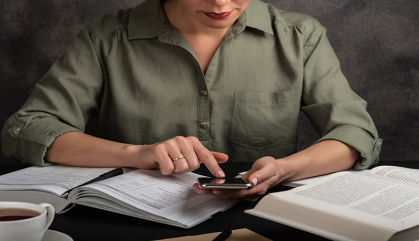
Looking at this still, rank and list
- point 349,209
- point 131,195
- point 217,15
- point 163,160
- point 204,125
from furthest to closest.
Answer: point 204,125 < point 217,15 < point 163,160 < point 131,195 < point 349,209

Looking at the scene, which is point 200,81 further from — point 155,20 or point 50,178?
point 50,178

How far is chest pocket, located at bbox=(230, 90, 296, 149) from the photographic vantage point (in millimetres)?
1479

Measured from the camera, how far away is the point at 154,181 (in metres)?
0.96

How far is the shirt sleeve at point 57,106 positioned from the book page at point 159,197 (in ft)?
1.28

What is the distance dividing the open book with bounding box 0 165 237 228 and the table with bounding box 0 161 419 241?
14 mm

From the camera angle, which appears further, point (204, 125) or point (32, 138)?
point (204, 125)

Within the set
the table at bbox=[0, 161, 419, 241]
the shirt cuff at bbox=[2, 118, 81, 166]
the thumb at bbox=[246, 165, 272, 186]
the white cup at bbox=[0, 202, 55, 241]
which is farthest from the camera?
the shirt cuff at bbox=[2, 118, 81, 166]

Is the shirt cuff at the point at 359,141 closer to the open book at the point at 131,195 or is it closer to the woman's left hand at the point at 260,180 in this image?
the woman's left hand at the point at 260,180

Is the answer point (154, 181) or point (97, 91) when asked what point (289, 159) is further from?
point (97, 91)

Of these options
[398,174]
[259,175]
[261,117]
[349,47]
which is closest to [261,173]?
[259,175]

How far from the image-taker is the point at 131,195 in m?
0.84

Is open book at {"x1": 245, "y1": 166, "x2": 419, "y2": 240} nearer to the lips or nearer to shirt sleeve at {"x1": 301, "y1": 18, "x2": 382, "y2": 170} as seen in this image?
shirt sleeve at {"x1": 301, "y1": 18, "x2": 382, "y2": 170}

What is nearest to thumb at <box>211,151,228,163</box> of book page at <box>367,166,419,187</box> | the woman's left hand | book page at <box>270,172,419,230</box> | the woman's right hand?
the woman's right hand

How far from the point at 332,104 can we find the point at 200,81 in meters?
0.45
